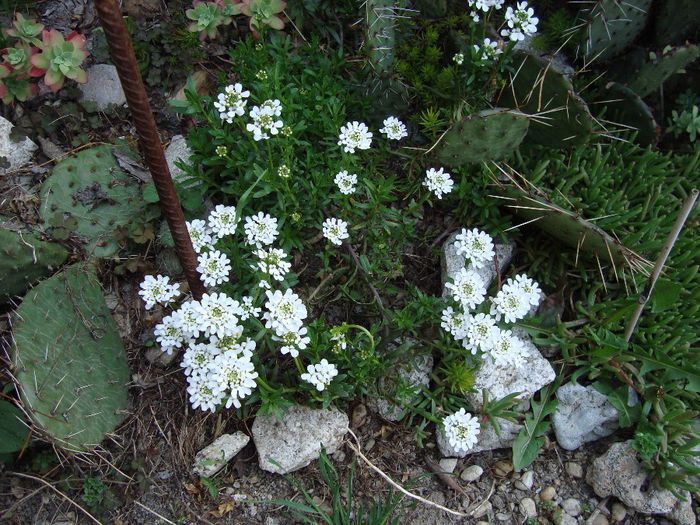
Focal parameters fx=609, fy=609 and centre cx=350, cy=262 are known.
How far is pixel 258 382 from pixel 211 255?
617mm

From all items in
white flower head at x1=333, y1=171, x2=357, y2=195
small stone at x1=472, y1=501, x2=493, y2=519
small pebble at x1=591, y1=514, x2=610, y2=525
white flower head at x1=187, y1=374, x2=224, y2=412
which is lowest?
small stone at x1=472, y1=501, x2=493, y2=519

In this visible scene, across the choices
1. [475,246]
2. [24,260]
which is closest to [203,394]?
[24,260]

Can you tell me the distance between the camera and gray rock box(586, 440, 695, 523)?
9.64 feet

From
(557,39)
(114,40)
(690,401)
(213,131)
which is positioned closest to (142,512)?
(213,131)

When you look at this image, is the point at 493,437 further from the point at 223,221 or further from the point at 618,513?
the point at 223,221

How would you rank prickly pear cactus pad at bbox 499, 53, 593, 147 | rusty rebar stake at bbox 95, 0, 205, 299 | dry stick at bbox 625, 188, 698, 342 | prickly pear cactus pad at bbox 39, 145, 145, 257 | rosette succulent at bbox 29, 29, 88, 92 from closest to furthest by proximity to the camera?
rusty rebar stake at bbox 95, 0, 205, 299 → dry stick at bbox 625, 188, 698, 342 → prickly pear cactus pad at bbox 499, 53, 593, 147 → prickly pear cactus pad at bbox 39, 145, 145, 257 → rosette succulent at bbox 29, 29, 88, 92

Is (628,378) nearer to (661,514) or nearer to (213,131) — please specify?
(661,514)

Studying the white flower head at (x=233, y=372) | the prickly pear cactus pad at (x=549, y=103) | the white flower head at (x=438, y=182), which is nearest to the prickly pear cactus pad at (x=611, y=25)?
the prickly pear cactus pad at (x=549, y=103)

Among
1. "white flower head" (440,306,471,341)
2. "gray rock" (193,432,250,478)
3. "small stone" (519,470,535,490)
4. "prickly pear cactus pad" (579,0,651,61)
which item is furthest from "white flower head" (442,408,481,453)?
"prickly pear cactus pad" (579,0,651,61)

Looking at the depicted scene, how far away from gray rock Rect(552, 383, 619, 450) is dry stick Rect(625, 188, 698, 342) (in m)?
0.36

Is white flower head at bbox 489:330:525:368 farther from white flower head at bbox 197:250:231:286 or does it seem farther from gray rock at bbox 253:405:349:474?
white flower head at bbox 197:250:231:286

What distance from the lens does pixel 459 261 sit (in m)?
3.25

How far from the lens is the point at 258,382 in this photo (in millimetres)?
2785

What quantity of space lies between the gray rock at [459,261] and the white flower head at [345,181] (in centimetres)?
68
